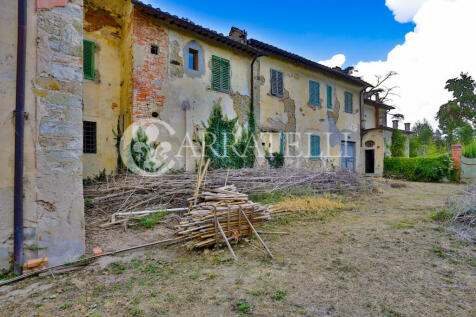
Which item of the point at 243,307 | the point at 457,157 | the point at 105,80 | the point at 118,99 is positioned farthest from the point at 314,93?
the point at 243,307

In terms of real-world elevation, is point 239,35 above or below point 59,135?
above

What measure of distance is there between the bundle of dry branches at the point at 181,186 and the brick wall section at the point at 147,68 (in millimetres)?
2399

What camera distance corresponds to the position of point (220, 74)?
10047 mm

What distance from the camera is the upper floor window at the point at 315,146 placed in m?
13.4

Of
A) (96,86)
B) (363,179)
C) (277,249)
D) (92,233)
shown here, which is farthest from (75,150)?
(363,179)

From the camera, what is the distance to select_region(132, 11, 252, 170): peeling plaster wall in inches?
318

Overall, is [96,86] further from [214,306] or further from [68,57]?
[214,306]

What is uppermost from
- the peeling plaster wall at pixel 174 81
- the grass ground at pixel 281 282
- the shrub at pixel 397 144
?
the peeling plaster wall at pixel 174 81

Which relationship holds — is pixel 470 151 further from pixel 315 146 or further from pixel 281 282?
pixel 281 282

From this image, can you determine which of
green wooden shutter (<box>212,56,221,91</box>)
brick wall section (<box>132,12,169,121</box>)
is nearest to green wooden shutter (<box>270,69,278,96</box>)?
green wooden shutter (<box>212,56,221,91</box>)

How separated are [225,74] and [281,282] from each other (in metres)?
8.96

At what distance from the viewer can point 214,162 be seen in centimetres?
955

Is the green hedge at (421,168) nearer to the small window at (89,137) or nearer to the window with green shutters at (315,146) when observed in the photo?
the window with green shutters at (315,146)

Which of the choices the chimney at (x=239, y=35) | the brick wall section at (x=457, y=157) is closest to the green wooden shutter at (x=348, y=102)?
the brick wall section at (x=457, y=157)
